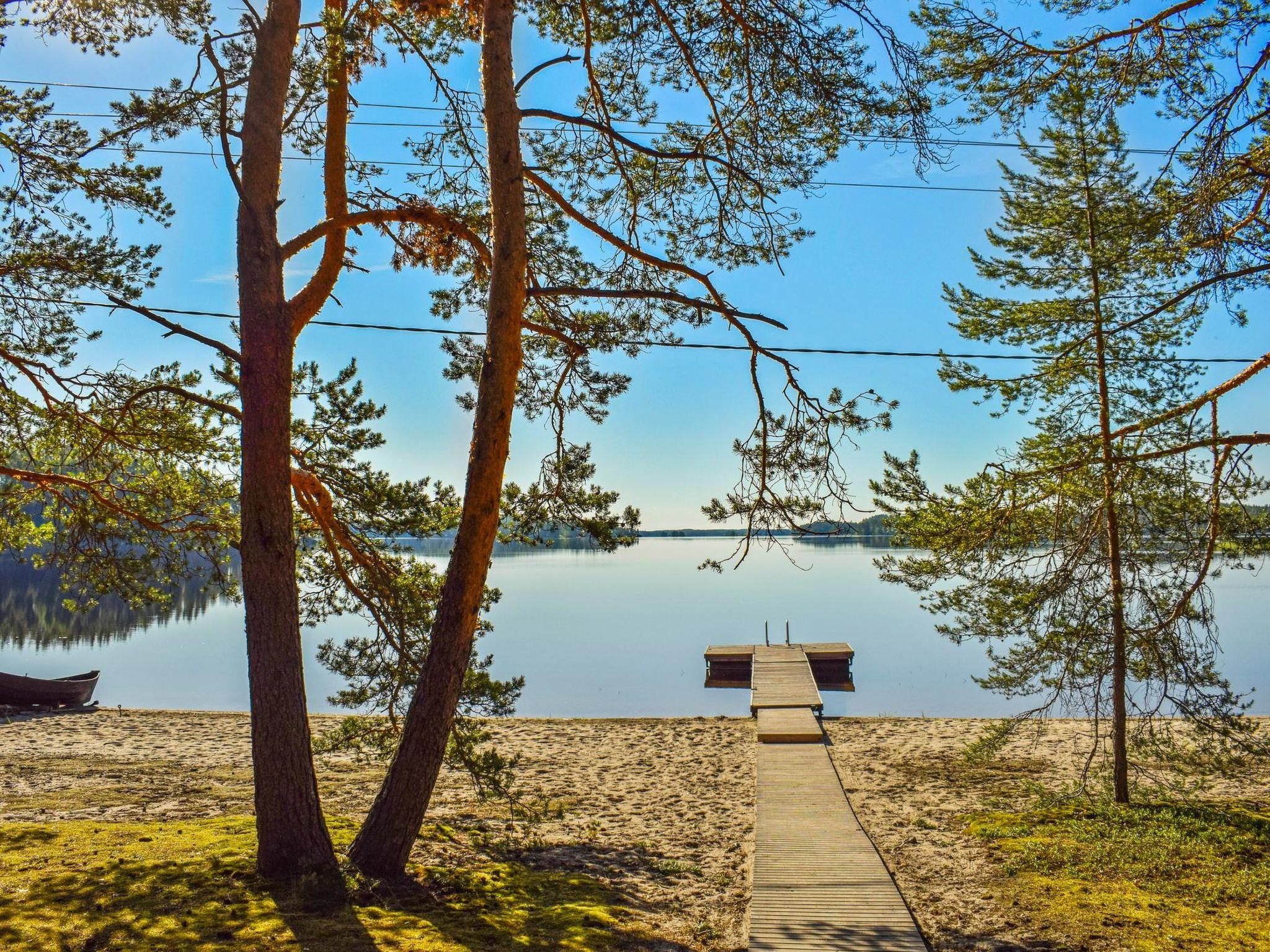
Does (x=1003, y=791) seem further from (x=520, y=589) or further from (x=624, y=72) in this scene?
(x=520, y=589)

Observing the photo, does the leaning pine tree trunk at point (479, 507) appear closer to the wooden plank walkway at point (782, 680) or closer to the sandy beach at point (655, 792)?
the sandy beach at point (655, 792)

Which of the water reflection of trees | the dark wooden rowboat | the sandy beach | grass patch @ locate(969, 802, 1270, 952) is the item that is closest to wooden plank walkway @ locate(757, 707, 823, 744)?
the sandy beach

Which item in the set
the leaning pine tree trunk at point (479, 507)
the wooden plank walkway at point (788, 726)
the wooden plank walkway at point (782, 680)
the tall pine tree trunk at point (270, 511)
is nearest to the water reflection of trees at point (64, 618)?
the wooden plank walkway at point (782, 680)

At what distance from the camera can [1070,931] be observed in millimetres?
5633

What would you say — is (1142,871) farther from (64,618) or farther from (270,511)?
(64,618)

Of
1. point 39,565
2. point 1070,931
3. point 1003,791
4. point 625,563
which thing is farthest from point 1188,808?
point 625,563

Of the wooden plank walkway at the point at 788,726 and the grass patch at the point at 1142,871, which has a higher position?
the grass patch at the point at 1142,871

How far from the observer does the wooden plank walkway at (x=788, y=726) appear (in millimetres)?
12617

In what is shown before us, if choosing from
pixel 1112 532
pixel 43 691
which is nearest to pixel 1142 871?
pixel 1112 532

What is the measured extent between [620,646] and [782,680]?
13310 mm

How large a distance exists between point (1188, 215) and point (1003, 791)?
22.1ft

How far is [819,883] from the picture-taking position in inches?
254

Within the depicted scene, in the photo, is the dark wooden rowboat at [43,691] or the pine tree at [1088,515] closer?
the pine tree at [1088,515]

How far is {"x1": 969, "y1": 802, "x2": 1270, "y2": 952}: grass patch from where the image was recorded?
561 cm
